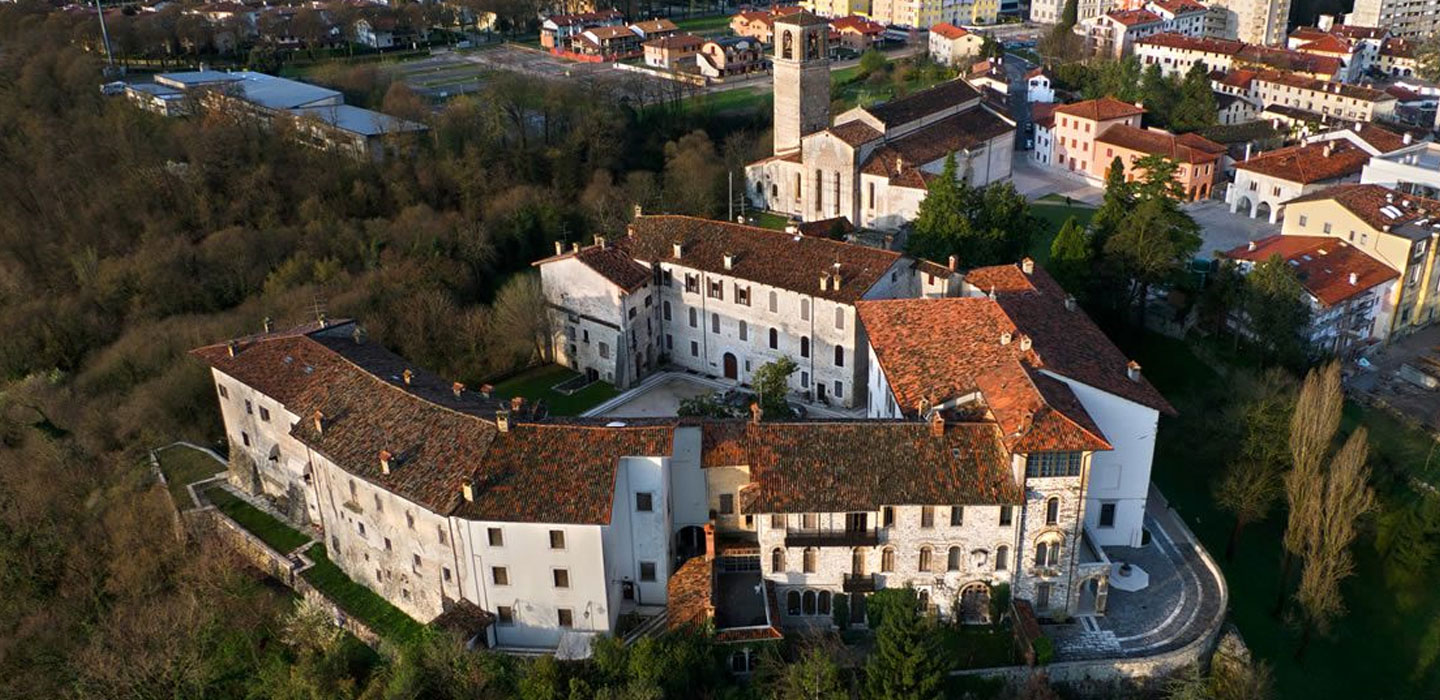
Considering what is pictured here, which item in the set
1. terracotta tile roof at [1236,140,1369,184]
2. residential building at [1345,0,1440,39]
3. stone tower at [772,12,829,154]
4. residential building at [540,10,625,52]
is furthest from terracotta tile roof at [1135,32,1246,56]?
residential building at [540,10,625,52]

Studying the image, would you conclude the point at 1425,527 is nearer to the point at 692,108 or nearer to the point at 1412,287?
the point at 1412,287

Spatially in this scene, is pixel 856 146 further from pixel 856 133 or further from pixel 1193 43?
pixel 1193 43

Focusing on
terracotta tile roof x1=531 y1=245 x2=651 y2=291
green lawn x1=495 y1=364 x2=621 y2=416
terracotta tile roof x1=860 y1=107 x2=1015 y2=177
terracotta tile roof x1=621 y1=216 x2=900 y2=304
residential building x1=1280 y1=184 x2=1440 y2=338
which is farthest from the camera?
terracotta tile roof x1=860 y1=107 x2=1015 y2=177

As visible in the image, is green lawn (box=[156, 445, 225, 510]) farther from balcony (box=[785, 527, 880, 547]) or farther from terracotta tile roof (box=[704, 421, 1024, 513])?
balcony (box=[785, 527, 880, 547])

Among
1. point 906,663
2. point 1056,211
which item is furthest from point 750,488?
point 1056,211

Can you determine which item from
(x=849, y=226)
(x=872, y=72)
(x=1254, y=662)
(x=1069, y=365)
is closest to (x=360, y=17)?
(x=872, y=72)
